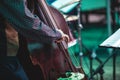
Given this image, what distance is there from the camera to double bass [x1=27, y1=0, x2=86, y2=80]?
2.31 metres

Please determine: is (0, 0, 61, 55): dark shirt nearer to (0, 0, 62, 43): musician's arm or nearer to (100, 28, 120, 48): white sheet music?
(0, 0, 62, 43): musician's arm

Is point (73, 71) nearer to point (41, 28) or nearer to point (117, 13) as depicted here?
point (41, 28)

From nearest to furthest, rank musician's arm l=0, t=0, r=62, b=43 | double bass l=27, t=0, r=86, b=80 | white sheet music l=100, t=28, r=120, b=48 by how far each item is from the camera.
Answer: musician's arm l=0, t=0, r=62, b=43 < white sheet music l=100, t=28, r=120, b=48 < double bass l=27, t=0, r=86, b=80

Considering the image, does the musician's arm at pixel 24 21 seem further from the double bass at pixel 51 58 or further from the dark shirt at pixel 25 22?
the double bass at pixel 51 58

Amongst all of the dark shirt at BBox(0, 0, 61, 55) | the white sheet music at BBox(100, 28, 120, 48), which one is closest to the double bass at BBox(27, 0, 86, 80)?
the dark shirt at BBox(0, 0, 61, 55)

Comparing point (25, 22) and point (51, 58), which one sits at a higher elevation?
point (25, 22)

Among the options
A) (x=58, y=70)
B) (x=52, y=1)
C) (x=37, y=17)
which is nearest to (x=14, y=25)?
(x=37, y=17)

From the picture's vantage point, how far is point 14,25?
2104 millimetres

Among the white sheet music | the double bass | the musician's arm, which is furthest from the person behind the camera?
the double bass

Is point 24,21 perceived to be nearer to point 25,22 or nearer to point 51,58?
point 25,22

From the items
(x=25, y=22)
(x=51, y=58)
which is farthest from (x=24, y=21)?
(x=51, y=58)

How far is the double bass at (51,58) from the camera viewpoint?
2.31 m

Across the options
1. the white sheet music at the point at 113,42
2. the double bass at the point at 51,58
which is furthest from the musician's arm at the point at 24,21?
the white sheet music at the point at 113,42

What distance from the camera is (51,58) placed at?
7.77 feet
